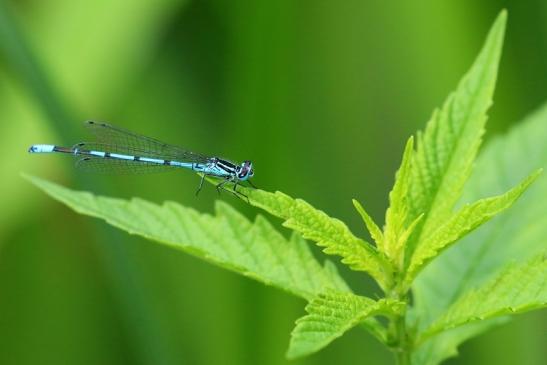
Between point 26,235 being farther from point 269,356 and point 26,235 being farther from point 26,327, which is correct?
point 269,356

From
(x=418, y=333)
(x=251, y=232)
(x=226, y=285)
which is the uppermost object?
(x=226, y=285)

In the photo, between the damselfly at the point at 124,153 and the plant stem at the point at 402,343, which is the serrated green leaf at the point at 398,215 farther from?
the damselfly at the point at 124,153

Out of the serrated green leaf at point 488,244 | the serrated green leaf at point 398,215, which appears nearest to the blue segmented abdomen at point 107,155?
the serrated green leaf at point 488,244

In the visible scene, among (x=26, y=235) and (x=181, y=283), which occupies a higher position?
(x=26, y=235)

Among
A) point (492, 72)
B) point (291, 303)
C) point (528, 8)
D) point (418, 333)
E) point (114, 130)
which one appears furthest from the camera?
point (528, 8)

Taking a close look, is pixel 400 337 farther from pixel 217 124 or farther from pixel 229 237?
pixel 217 124

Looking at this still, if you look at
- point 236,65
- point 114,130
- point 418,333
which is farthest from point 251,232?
point 236,65

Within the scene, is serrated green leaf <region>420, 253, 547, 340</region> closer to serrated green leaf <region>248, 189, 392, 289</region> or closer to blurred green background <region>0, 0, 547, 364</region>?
serrated green leaf <region>248, 189, 392, 289</region>

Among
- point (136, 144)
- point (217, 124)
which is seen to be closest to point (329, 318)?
point (136, 144)
